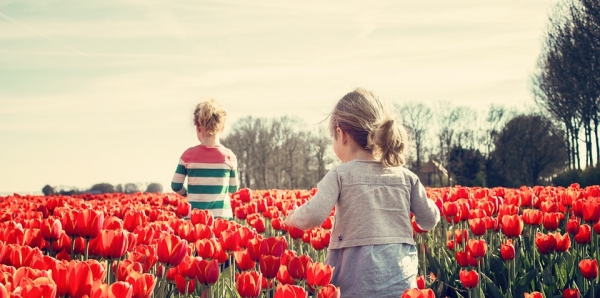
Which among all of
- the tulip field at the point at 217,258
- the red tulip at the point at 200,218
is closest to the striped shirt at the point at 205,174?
the tulip field at the point at 217,258

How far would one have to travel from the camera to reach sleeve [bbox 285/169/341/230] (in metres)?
3.79

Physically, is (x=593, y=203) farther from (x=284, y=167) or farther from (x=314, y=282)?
(x=284, y=167)

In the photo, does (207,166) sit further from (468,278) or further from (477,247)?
(468,278)

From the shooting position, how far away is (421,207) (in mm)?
4191

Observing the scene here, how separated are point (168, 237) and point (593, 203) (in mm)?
3902

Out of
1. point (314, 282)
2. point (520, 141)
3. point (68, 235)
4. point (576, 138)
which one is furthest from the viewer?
point (520, 141)

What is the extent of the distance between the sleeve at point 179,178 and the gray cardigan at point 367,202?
318 cm

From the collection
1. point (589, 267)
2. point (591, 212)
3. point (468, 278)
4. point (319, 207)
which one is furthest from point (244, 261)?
point (591, 212)

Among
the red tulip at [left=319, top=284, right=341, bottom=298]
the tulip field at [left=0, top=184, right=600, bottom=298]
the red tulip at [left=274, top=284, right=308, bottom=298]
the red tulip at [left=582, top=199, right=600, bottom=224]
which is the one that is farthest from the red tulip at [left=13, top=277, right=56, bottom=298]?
the red tulip at [left=582, top=199, right=600, bottom=224]

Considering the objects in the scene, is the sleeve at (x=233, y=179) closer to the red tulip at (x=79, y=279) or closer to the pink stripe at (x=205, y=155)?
the pink stripe at (x=205, y=155)

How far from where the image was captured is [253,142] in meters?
61.8

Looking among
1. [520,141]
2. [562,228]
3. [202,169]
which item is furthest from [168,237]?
[520,141]

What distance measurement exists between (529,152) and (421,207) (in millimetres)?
43651

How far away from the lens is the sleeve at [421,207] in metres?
4.18
